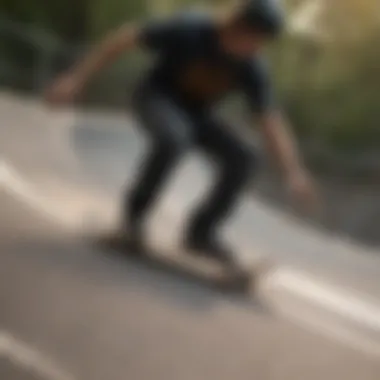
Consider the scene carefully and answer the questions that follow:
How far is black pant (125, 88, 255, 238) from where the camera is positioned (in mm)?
929

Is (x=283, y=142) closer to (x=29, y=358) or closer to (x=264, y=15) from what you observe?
(x=264, y=15)

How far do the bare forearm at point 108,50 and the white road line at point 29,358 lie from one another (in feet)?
0.96

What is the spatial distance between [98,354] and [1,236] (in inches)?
6.8

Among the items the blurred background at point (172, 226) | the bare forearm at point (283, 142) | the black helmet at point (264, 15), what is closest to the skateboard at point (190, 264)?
the blurred background at point (172, 226)

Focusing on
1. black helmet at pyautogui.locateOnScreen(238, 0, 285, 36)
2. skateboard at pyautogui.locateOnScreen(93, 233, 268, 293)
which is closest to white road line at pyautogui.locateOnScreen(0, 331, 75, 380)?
skateboard at pyautogui.locateOnScreen(93, 233, 268, 293)

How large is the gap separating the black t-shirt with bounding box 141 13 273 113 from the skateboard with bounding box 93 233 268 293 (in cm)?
16

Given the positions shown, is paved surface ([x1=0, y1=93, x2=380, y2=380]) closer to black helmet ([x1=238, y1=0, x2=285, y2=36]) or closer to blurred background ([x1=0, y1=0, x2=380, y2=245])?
blurred background ([x1=0, y1=0, x2=380, y2=245])

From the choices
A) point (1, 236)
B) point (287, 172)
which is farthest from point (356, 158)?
point (1, 236)

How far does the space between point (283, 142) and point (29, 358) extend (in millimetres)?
360

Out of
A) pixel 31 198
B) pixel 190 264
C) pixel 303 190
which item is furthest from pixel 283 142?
pixel 31 198

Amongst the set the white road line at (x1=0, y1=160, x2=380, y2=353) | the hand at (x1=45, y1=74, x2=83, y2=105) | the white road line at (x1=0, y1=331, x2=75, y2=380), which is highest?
the hand at (x1=45, y1=74, x2=83, y2=105)

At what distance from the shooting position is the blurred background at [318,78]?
2.96 ft

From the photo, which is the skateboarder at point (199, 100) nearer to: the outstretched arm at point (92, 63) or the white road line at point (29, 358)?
the outstretched arm at point (92, 63)

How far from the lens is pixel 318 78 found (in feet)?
2.97
